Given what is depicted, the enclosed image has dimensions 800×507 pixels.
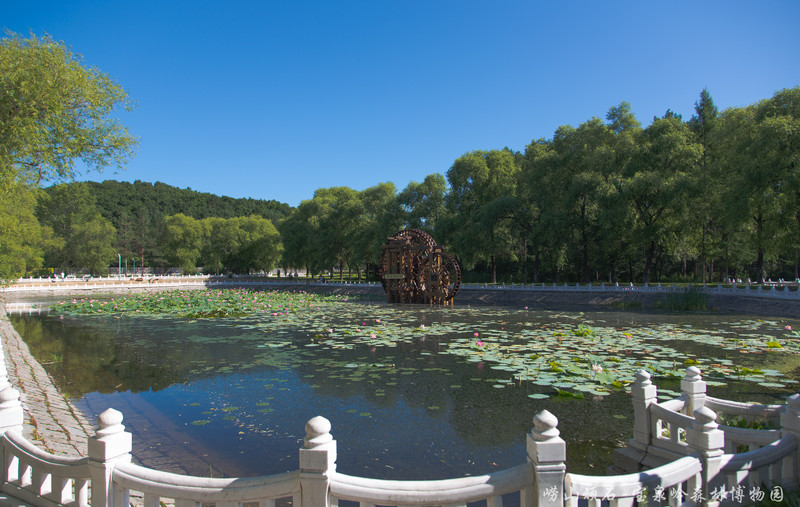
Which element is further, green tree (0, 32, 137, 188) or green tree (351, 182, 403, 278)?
green tree (351, 182, 403, 278)

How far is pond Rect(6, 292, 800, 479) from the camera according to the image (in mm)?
5676

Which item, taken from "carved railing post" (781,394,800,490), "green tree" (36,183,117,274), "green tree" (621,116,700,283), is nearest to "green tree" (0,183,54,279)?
"green tree" (36,183,117,274)

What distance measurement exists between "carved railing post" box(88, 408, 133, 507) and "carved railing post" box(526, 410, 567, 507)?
2691mm

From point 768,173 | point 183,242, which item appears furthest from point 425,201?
point 183,242

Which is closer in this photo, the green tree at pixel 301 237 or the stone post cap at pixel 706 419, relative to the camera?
the stone post cap at pixel 706 419

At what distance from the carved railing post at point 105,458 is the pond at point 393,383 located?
2.14 metres

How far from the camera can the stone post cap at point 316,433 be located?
104 inches

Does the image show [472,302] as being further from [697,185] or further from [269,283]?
[269,283]

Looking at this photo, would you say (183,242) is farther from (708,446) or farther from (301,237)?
(708,446)

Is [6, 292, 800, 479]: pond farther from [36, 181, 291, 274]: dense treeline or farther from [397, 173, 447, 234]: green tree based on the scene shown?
[36, 181, 291, 274]: dense treeline

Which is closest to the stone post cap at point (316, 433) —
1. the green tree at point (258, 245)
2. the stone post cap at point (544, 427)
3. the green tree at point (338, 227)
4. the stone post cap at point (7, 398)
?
the stone post cap at point (544, 427)

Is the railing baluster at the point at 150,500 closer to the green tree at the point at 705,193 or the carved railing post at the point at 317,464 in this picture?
the carved railing post at the point at 317,464

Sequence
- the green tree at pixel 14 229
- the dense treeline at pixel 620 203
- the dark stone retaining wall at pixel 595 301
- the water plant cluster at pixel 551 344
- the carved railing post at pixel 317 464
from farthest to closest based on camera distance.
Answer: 1. the dense treeline at pixel 620 203
2. the dark stone retaining wall at pixel 595 301
3. the green tree at pixel 14 229
4. the water plant cluster at pixel 551 344
5. the carved railing post at pixel 317 464

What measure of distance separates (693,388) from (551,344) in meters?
8.21
